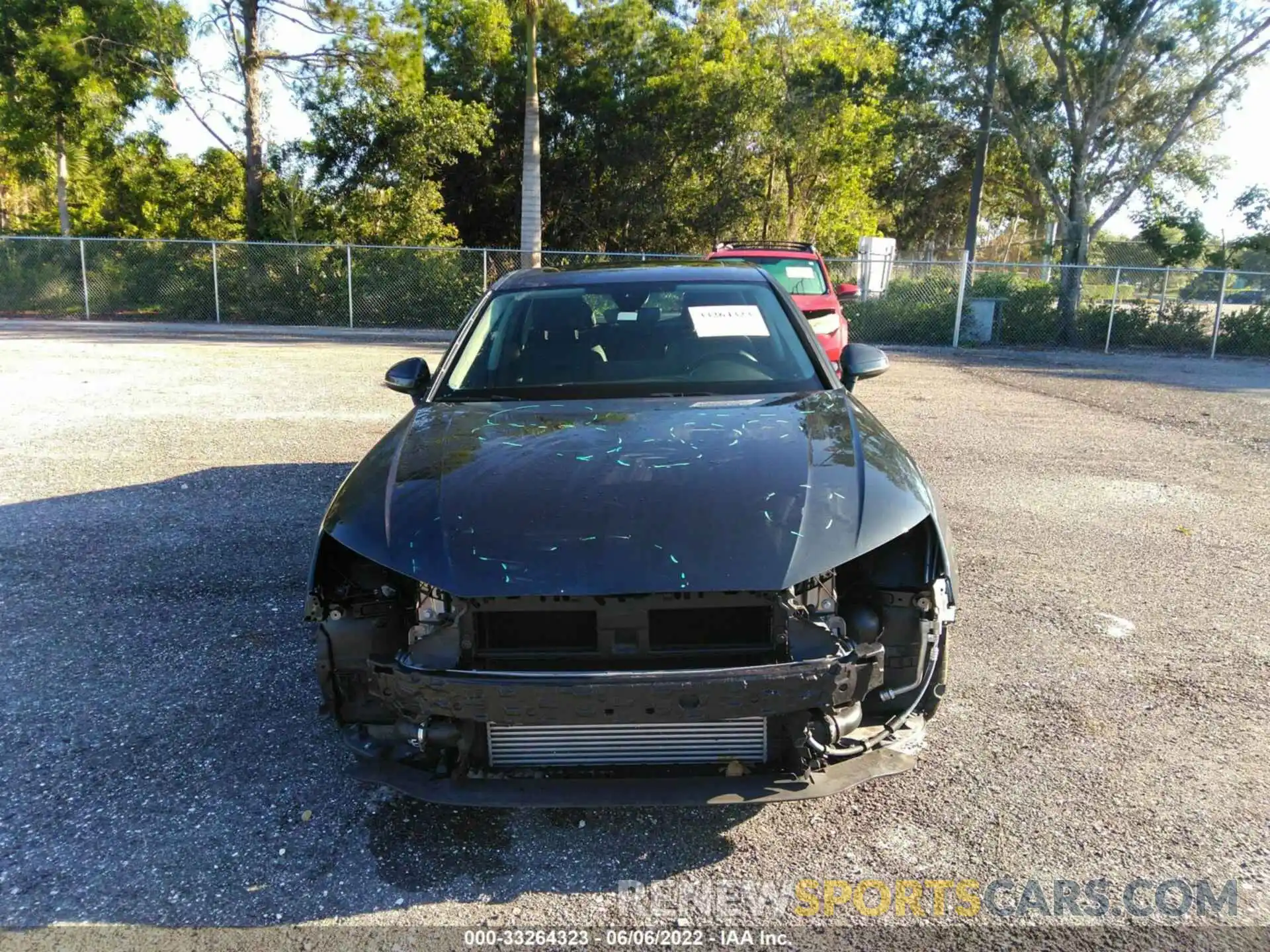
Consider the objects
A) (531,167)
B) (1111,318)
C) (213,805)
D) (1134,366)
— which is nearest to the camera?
(213,805)

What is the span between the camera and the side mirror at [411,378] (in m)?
4.11

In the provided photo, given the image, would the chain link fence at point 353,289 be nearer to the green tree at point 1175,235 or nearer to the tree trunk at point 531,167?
the tree trunk at point 531,167

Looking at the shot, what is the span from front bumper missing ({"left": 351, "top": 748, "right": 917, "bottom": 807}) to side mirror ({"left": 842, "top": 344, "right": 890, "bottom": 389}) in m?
2.14

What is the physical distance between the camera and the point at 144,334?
1778 cm

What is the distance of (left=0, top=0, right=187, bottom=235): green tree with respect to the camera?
20.3 metres

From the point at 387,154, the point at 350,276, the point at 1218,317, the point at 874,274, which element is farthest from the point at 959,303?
the point at 387,154

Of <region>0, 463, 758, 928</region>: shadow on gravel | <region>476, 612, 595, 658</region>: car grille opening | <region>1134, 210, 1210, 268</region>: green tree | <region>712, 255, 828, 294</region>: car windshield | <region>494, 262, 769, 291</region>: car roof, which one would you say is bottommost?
<region>0, 463, 758, 928</region>: shadow on gravel

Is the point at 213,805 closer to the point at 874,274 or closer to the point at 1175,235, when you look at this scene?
the point at 874,274

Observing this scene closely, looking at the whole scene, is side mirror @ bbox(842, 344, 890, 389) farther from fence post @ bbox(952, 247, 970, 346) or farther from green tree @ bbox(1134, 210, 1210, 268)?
green tree @ bbox(1134, 210, 1210, 268)

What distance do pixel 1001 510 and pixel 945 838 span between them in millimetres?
4005

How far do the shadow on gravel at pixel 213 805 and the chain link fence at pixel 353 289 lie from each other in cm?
1618

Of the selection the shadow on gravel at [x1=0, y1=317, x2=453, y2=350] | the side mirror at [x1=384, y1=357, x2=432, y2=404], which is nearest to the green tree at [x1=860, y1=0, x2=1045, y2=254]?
the shadow on gravel at [x1=0, y1=317, x2=453, y2=350]

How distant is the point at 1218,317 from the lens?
57.9 feet

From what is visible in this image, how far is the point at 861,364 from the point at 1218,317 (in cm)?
A: 1713
